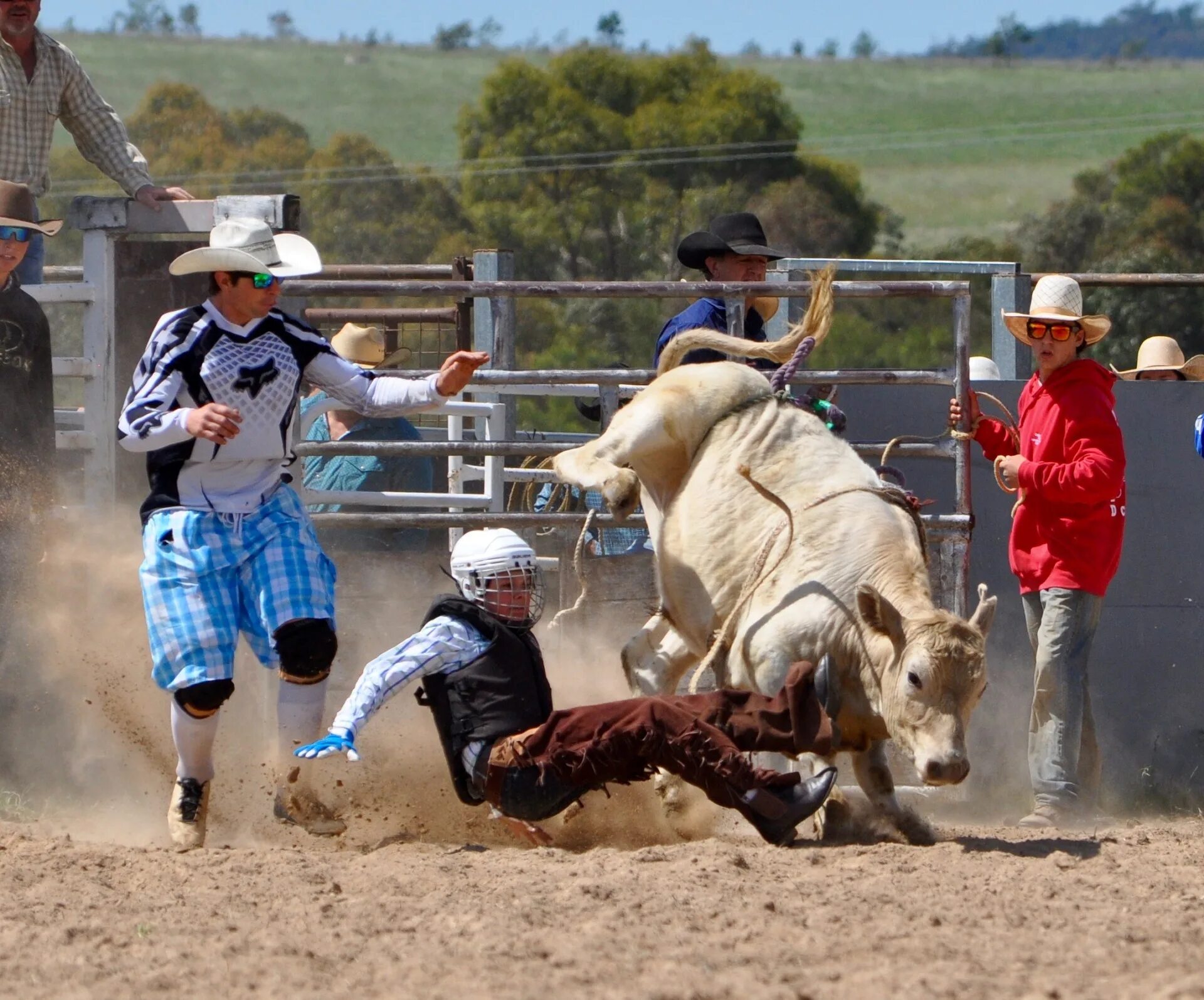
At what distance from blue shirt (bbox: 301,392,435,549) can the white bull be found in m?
2.27

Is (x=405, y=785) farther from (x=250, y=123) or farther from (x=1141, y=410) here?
(x=250, y=123)

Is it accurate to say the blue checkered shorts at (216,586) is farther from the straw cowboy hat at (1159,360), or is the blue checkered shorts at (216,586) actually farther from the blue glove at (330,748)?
the straw cowboy hat at (1159,360)

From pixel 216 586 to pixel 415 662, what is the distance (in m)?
0.63

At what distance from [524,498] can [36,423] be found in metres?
2.94

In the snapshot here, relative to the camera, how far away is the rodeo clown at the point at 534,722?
15.8ft

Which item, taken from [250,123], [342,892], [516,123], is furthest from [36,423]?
[250,123]

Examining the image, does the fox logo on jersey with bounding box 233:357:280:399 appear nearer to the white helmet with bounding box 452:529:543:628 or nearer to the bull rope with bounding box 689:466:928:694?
the white helmet with bounding box 452:529:543:628

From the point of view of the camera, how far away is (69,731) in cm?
641

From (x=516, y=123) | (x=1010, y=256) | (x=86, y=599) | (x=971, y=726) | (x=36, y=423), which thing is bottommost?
(x=971, y=726)

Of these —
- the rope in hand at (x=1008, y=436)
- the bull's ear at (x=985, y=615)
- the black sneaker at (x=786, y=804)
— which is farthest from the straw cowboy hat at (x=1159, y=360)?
the black sneaker at (x=786, y=804)

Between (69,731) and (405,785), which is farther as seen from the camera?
(69,731)

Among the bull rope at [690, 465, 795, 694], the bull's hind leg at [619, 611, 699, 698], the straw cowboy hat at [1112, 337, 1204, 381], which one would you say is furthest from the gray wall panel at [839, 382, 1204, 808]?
the bull rope at [690, 465, 795, 694]

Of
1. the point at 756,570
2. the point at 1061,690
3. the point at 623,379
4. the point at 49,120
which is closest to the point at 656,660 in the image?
the point at 756,570

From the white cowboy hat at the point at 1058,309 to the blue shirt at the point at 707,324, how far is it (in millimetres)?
1006
